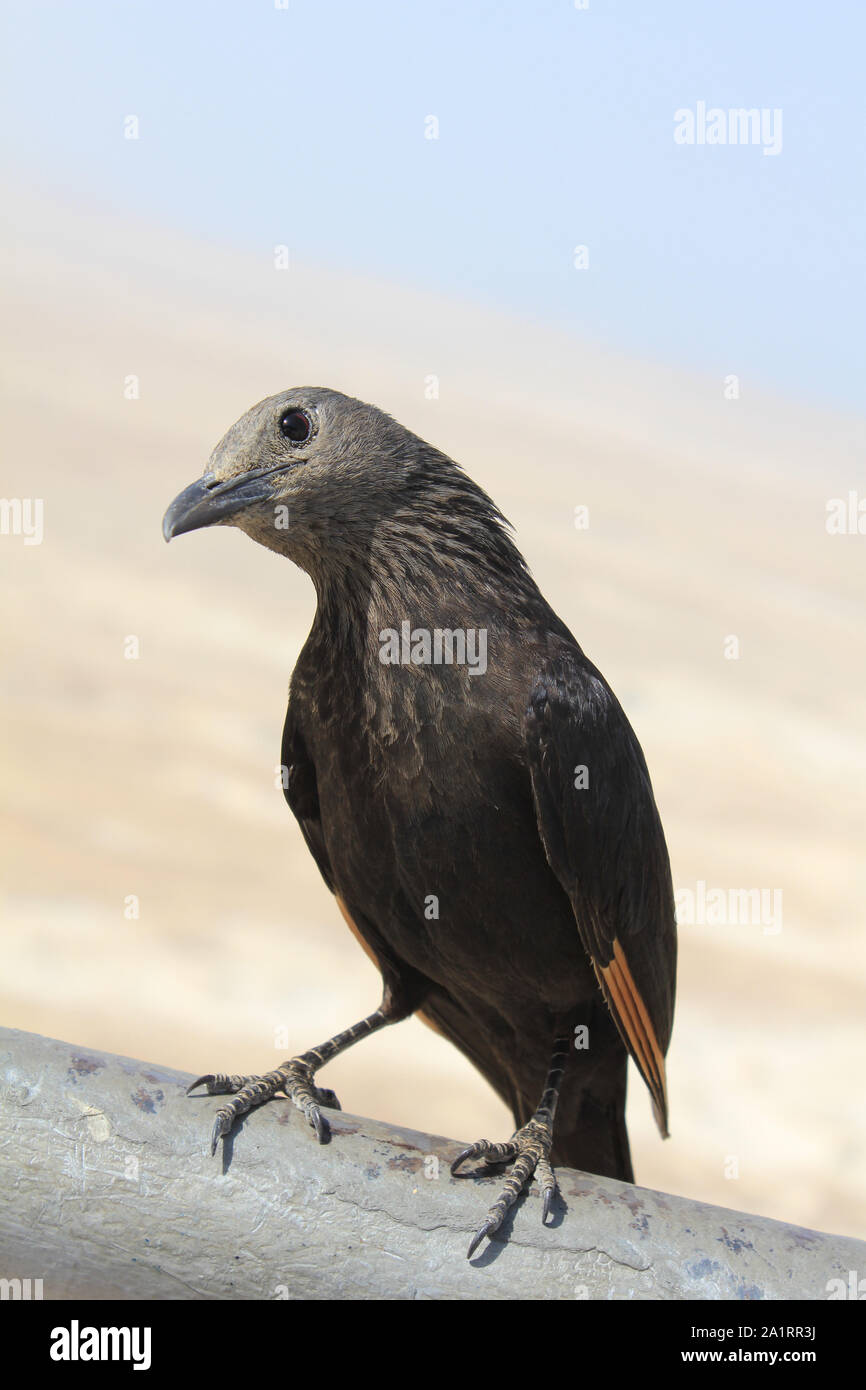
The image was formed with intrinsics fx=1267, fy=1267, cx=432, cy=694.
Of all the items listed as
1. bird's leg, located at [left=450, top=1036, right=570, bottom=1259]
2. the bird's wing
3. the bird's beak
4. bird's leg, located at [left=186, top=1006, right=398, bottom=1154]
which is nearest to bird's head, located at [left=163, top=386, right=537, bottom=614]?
the bird's beak

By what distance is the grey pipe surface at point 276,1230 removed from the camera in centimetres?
250

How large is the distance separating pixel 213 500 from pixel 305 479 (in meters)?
0.24

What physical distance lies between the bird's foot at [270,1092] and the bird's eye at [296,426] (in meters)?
1.59

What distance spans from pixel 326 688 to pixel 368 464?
23.5 inches

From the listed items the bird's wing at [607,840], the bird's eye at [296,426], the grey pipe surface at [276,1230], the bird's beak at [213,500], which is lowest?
the grey pipe surface at [276,1230]

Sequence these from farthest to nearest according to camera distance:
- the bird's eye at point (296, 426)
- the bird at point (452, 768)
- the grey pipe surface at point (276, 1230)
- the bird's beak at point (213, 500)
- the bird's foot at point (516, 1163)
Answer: the bird's eye at point (296, 426) → the bird's beak at point (213, 500) → the bird at point (452, 768) → the bird's foot at point (516, 1163) → the grey pipe surface at point (276, 1230)

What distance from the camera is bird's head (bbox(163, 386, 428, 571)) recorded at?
3238mm

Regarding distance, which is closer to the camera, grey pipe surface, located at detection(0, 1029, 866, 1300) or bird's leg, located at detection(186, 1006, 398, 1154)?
grey pipe surface, located at detection(0, 1029, 866, 1300)

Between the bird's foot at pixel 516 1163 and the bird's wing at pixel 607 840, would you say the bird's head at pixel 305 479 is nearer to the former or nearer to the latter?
the bird's wing at pixel 607 840

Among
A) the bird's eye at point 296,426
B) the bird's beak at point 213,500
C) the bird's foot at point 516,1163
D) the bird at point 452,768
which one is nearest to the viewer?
the bird's foot at point 516,1163

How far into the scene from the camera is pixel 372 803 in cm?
316

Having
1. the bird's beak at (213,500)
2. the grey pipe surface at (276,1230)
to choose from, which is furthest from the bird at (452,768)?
the grey pipe surface at (276,1230)

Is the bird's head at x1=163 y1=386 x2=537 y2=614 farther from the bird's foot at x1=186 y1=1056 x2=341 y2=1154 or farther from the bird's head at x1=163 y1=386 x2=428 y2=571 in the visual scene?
the bird's foot at x1=186 y1=1056 x2=341 y2=1154

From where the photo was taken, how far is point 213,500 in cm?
323
